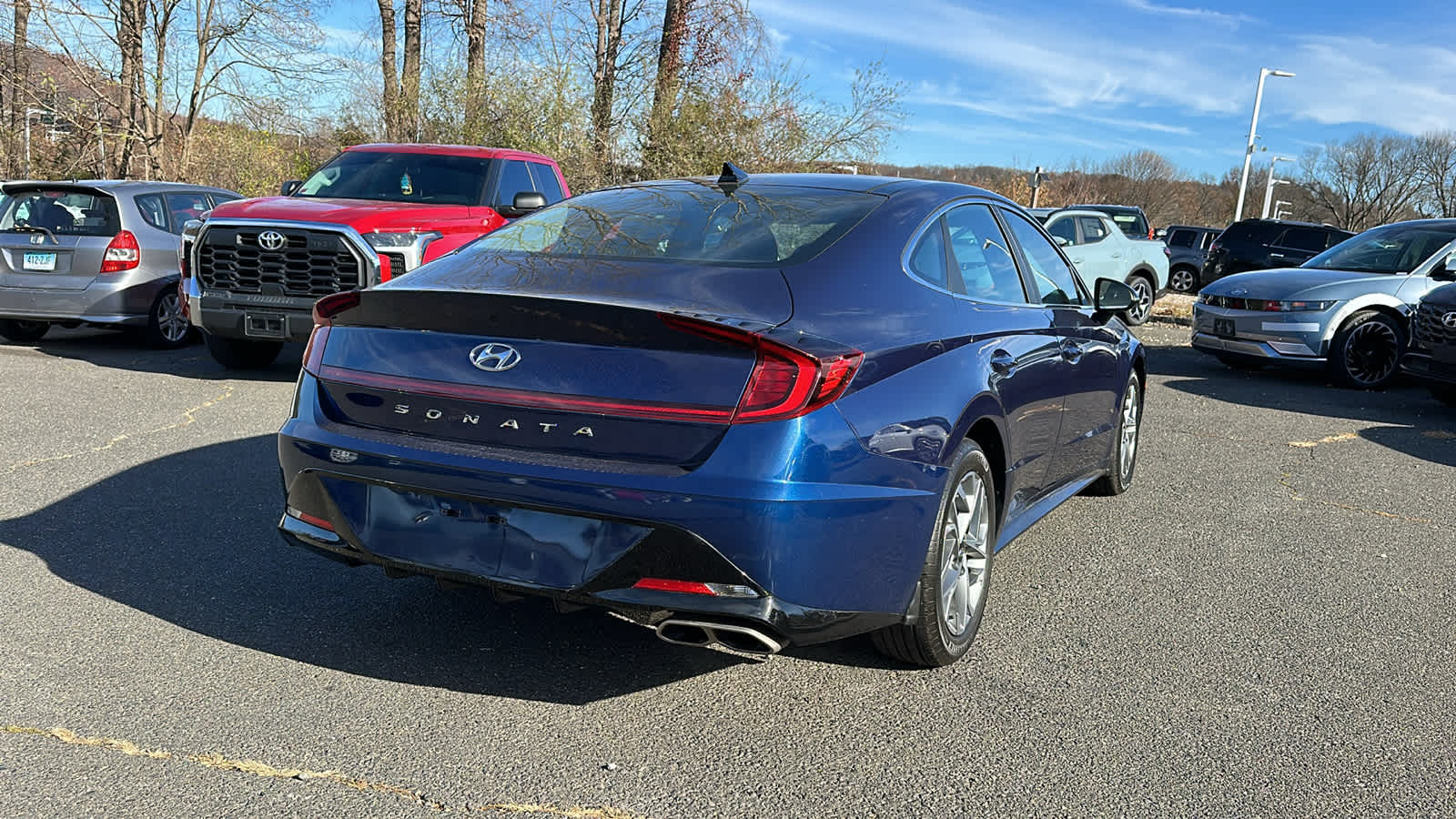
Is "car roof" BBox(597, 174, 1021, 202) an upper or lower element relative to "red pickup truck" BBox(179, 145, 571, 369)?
upper

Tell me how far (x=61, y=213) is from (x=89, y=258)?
59cm

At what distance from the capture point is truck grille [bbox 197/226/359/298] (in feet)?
28.0

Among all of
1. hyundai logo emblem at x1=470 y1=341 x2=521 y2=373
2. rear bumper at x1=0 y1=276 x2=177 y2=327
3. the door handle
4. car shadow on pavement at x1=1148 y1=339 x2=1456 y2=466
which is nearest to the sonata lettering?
hyundai logo emblem at x1=470 y1=341 x2=521 y2=373

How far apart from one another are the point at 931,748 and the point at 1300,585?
2395mm

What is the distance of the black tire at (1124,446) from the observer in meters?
5.84

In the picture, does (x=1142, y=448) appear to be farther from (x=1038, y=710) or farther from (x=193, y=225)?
(x=193, y=225)

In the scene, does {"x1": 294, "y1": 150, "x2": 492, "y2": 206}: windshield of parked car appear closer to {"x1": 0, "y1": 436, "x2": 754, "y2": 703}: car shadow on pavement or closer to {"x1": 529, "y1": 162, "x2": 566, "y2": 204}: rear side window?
{"x1": 529, "y1": 162, "x2": 566, "y2": 204}: rear side window

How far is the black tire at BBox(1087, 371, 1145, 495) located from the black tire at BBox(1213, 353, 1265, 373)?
6.12 meters

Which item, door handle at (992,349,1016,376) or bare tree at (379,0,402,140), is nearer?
door handle at (992,349,1016,376)

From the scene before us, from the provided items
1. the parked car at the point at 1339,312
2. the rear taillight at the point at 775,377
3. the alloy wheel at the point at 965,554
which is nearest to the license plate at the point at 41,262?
the rear taillight at the point at 775,377

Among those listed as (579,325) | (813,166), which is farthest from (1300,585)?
(813,166)

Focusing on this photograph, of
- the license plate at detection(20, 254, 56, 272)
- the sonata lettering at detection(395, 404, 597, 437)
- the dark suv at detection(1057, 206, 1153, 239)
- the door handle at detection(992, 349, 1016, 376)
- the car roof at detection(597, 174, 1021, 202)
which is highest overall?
the dark suv at detection(1057, 206, 1153, 239)

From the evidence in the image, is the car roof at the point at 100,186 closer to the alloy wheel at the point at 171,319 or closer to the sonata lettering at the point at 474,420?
the alloy wheel at the point at 171,319

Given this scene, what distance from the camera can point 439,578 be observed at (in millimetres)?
3240
